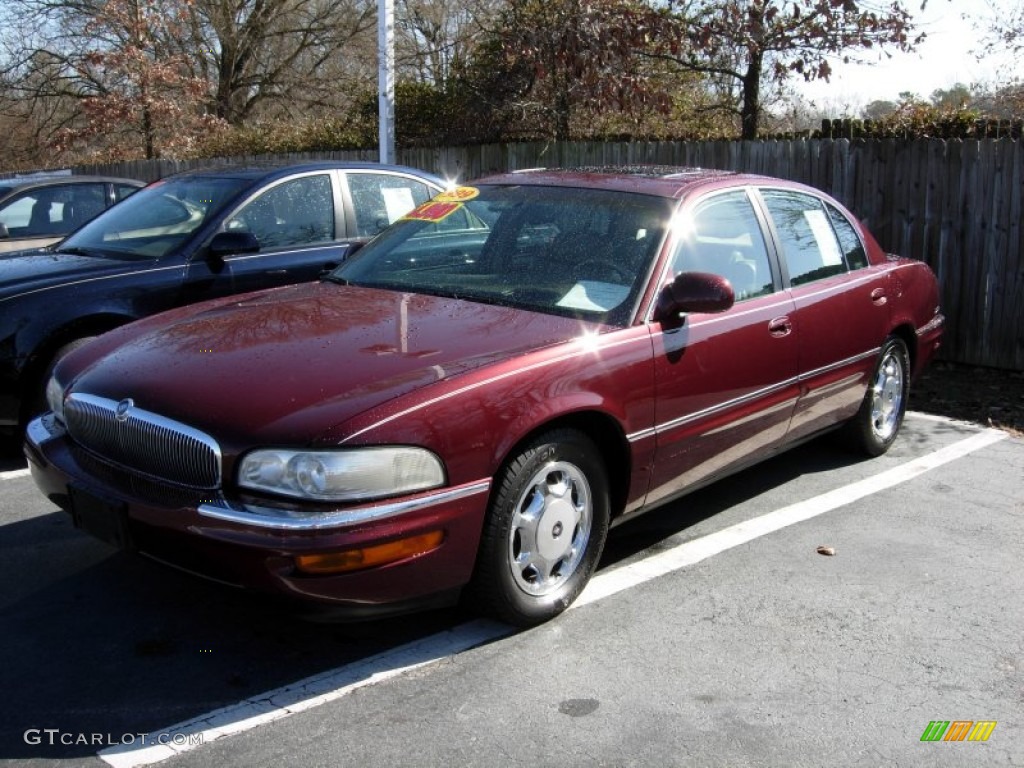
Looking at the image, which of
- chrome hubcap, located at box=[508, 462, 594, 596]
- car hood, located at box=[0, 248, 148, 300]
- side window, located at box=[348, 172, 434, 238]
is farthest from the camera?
side window, located at box=[348, 172, 434, 238]

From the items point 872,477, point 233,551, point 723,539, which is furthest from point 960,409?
point 233,551

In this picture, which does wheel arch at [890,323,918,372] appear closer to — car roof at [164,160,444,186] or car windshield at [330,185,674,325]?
car windshield at [330,185,674,325]

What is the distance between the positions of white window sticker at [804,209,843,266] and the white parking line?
125 cm

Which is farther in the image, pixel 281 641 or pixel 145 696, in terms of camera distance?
pixel 281 641

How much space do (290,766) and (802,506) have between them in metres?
3.23

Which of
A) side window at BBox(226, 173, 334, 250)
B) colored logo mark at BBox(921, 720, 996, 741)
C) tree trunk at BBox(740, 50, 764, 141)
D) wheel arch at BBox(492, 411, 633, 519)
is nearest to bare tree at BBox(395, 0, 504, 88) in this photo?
tree trunk at BBox(740, 50, 764, 141)

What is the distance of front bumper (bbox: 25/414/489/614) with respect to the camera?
307 centimetres

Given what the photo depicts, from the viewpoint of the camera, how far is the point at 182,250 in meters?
6.14

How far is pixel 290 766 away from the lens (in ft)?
9.50

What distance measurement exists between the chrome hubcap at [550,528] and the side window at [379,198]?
11.7 feet

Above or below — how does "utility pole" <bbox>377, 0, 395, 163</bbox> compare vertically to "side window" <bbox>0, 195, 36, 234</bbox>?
above

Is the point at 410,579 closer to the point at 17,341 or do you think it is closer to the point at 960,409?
the point at 17,341

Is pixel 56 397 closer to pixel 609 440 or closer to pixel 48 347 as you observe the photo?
pixel 48 347

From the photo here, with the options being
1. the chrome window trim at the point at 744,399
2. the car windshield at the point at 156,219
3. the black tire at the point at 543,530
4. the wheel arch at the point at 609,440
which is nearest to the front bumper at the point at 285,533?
the black tire at the point at 543,530
